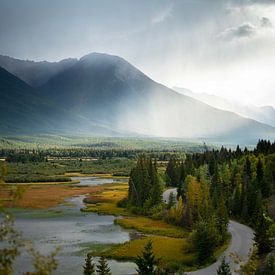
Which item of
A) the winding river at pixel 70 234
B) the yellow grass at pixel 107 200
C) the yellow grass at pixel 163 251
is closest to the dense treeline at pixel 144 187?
the yellow grass at pixel 107 200

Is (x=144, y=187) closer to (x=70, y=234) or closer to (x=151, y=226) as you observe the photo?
(x=151, y=226)

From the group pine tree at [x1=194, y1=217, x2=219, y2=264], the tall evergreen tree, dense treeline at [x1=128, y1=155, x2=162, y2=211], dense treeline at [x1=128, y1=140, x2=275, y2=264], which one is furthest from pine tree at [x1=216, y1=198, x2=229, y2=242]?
the tall evergreen tree

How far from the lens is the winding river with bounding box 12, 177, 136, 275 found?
64.0 metres

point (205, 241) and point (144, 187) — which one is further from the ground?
point (144, 187)

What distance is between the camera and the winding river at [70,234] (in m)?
64.0

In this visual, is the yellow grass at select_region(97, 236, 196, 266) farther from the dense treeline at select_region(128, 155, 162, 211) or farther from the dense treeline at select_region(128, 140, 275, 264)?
the dense treeline at select_region(128, 155, 162, 211)

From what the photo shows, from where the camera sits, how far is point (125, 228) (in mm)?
94188

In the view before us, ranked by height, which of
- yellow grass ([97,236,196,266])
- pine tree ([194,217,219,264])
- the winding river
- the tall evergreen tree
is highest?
the tall evergreen tree

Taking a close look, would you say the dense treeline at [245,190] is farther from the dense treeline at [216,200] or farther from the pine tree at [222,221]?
the pine tree at [222,221]

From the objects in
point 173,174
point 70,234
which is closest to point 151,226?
point 70,234

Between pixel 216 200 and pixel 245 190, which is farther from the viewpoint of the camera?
pixel 245 190

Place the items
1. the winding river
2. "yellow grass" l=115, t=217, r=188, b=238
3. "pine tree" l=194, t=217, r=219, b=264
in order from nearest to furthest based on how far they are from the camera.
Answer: the winding river, "pine tree" l=194, t=217, r=219, b=264, "yellow grass" l=115, t=217, r=188, b=238

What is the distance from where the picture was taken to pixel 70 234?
85.0m

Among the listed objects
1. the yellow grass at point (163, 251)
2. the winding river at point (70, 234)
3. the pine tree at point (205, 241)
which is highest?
the pine tree at point (205, 241)
